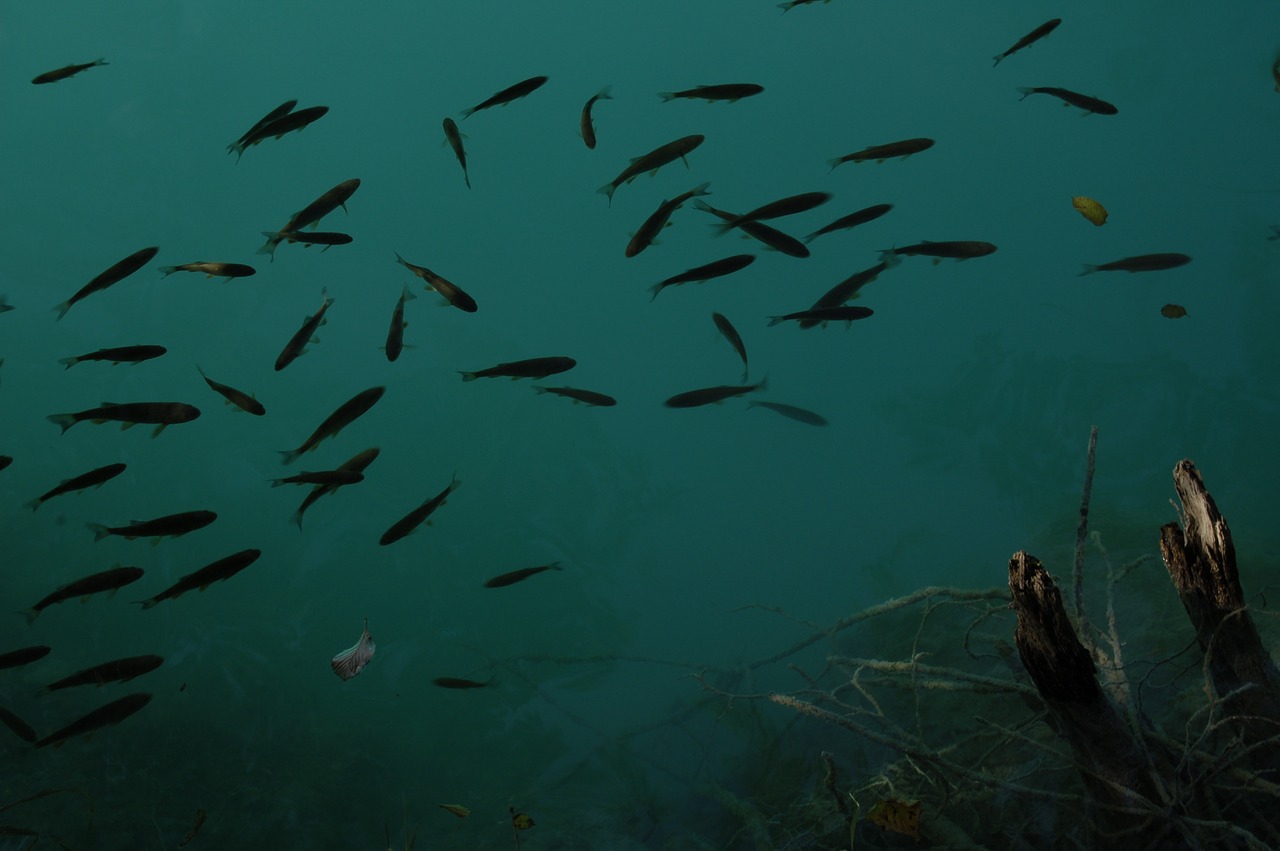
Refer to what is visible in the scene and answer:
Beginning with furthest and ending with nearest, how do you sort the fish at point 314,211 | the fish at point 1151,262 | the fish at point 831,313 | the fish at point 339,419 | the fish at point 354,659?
1. the fish at point 1151,262
2. the fish at point 831,313
3. the fish at point 314,211
4. the fish at point 339,419
5. the fish at point 354,659

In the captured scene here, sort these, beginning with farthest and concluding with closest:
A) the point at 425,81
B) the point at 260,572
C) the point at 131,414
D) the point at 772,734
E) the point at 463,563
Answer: the point at 425,81 → the point at 463,563 → the point at 260,572 → the point at 772,734 → the point at 131,414

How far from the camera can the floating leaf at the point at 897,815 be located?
2195mm

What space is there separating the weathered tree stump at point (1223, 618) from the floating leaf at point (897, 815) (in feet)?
3.23

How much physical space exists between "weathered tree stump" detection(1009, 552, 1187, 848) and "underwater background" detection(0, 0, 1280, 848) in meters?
2.07

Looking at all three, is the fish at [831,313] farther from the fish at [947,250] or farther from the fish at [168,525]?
the fish at [168,525]

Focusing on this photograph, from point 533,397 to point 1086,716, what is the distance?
55.3 ft

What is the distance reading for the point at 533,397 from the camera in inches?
720

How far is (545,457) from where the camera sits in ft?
54.4

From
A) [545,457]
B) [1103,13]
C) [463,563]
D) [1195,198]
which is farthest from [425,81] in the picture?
[1195,198]

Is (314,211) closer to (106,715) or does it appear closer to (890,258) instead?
(106,715)

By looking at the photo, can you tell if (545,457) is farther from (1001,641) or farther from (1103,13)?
(1103,13)

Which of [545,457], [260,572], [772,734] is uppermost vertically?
[772,734]

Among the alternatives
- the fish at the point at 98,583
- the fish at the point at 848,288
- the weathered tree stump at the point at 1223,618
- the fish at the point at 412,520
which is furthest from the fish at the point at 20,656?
the weathered tree stump at the point at 1223,618

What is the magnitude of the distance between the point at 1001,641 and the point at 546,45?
36898 millimetres
